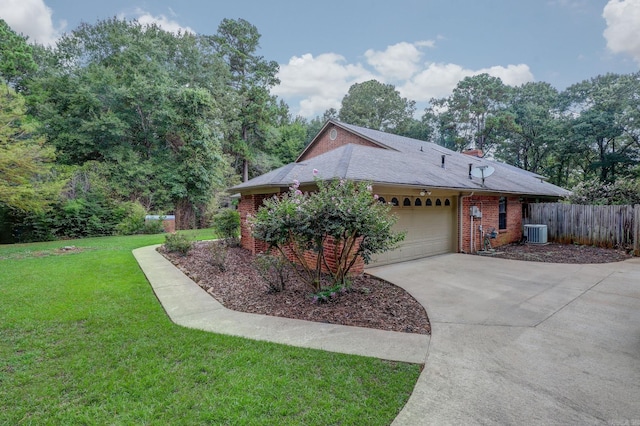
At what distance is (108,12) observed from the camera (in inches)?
883

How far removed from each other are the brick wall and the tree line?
13.0ft

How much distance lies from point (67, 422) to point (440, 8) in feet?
48.0

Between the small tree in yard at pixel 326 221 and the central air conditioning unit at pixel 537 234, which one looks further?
the central air conditioning unit at pixel 537 234

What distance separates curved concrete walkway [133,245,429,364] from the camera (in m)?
3.61

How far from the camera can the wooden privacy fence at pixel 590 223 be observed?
1031 centimetres

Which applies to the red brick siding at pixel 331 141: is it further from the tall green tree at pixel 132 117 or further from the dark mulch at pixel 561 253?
the dark mulch at pixel 561 253

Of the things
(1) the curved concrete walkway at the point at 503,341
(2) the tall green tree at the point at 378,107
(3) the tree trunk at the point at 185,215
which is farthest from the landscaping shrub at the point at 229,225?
(2) the tall green tree at the point at 378,107

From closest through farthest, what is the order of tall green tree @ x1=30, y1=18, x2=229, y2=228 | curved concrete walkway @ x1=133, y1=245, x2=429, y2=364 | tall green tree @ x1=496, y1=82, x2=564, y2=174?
curved concrete walkway @ x1=133, y1=245, x2=429, y2=364 → tall green tree @ x1=30, y1=18, x2=229, y2=228 → tall green tree @ x1=496, y1=82, x2=564, y2=174

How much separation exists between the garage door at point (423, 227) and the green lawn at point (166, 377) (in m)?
5.43

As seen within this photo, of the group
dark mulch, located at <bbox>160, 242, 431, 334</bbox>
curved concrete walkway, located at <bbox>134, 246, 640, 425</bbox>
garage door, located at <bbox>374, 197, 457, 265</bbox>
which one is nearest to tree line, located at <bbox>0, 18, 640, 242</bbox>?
garage door, located at <bbox>374, 197, 457, 265</bbox>

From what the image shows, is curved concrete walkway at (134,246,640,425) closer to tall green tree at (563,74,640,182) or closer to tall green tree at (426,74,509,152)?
tall green tree at (563,74,640,182)

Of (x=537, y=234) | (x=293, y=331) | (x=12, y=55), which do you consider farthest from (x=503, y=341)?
(x=12, y=55)

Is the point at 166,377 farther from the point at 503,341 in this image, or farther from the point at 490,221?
the point at 490,221

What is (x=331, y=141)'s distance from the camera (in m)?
17.6
